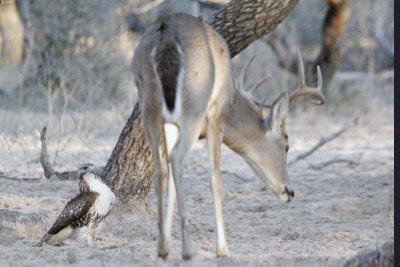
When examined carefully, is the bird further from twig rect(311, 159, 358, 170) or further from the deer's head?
twig rect(311, 159, 358, 170)

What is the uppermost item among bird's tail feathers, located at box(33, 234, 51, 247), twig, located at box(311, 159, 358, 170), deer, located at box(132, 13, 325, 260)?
deer, located at box(132, 13, 325, 260)

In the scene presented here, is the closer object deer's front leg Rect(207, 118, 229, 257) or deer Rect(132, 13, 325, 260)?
deer Rect(132, 13, 325, 260)

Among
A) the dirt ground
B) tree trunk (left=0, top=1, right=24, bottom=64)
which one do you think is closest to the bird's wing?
the dirt ground

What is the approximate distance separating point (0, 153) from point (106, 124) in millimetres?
2875

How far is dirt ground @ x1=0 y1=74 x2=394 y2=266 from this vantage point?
22.9ft

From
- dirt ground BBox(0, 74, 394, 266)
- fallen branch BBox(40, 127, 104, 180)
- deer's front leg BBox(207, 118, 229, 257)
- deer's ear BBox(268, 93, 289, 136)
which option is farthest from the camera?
fallen branch BBox(40, 127, 104, 180)

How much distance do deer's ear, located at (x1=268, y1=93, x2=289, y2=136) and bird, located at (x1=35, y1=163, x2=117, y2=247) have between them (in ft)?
4.55

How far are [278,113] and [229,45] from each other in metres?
1.00

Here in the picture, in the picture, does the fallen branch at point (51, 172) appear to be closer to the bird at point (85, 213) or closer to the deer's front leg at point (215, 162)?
the bird at point (85, 213)

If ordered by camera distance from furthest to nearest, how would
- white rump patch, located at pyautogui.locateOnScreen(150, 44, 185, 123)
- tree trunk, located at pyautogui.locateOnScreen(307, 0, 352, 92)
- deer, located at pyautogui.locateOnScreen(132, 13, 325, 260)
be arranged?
tree trunk, located at pyautogui.locateOnScreen(307, 0, 352, 92)
deer, located at pyautogui.locateOnScreen(132, 13, 325, 260)
white rump patch, located at pyautogui.locateOnScreen(150, 44, 185, 123)

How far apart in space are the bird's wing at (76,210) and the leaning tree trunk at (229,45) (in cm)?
107

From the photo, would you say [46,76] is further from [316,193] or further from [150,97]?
[150,97]

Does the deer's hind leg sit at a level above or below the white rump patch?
below

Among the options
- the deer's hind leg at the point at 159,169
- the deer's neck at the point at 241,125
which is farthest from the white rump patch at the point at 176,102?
the deer's neck at the point at 241,125
